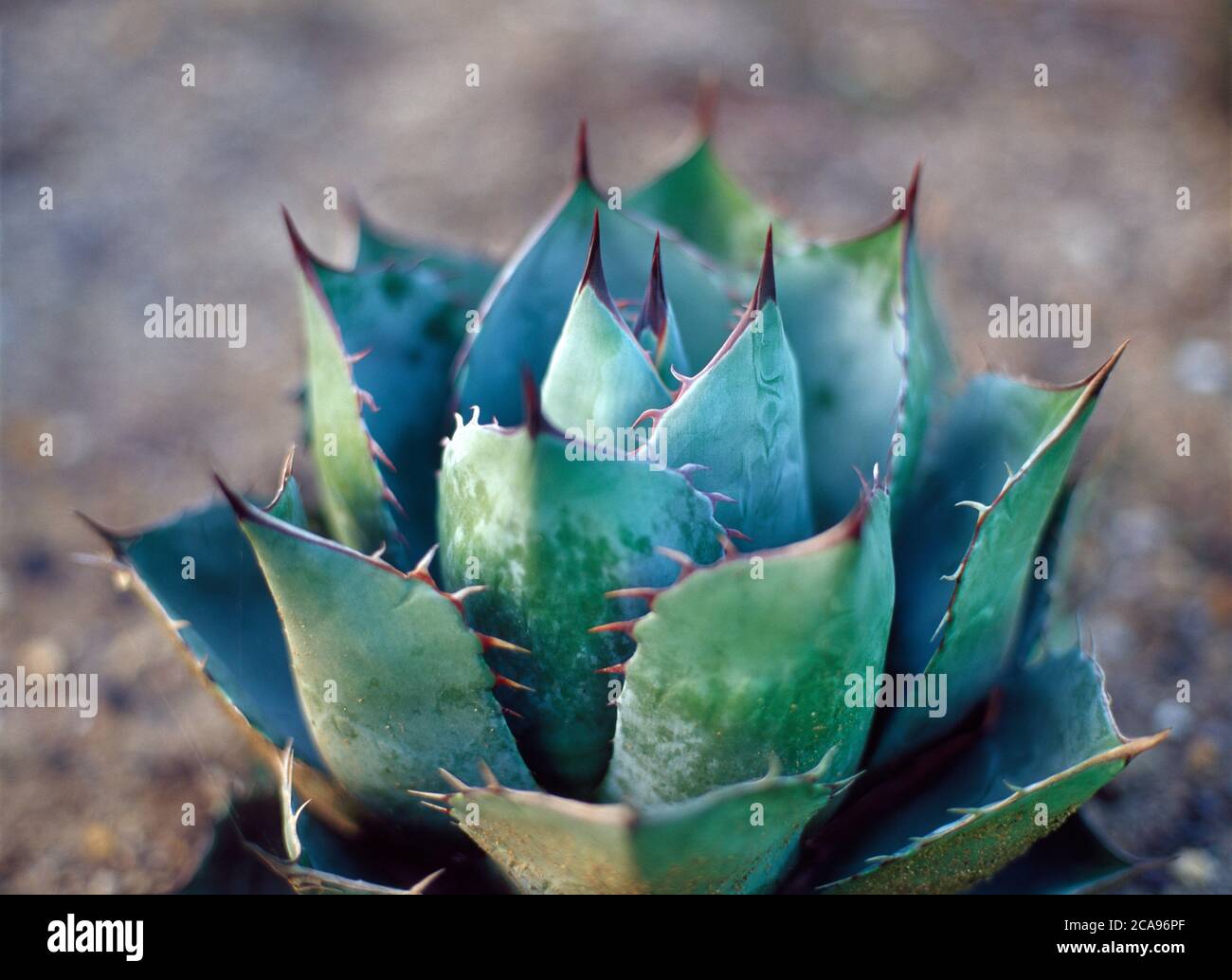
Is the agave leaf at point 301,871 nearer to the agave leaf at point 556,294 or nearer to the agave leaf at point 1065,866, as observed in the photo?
the agave leaf at point 556,294

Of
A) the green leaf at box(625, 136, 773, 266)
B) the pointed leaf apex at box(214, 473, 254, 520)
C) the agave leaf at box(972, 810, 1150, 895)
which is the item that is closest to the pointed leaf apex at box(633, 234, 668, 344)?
the green leaf at box(625, 136, 773, 266)

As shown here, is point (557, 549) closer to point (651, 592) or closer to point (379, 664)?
point (651, 592)

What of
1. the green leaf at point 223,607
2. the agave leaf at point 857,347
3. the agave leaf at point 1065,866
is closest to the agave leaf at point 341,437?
the green leaf at point 223,607

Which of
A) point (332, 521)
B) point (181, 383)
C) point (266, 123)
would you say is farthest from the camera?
point (266, 123)

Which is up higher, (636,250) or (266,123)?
(266,123)

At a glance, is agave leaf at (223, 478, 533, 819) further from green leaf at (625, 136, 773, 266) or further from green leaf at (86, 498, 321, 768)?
green leaf at (625, 136, 773, 266)
